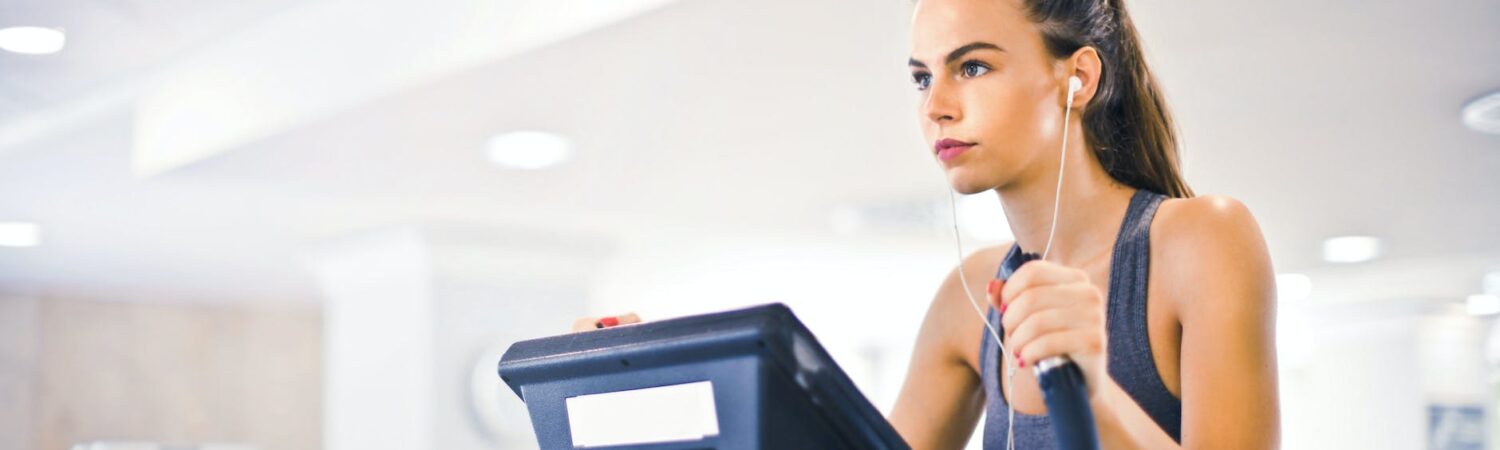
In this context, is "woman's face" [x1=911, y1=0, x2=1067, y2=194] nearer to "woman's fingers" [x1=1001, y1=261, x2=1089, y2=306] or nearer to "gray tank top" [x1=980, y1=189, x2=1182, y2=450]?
"gray tank top" [x1=980, y1=189, x2=1182, y2=450]

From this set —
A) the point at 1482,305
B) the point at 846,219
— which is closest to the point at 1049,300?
the point at 846,219

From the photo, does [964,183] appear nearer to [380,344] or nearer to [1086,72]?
[1086,72]

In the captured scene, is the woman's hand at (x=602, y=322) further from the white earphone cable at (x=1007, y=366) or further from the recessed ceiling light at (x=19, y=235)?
the recessed ceiling light at (x=19, y=235)

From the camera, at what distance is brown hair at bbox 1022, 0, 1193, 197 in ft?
3.26

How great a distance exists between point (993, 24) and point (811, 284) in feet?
21.1

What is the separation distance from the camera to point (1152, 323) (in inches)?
37.5

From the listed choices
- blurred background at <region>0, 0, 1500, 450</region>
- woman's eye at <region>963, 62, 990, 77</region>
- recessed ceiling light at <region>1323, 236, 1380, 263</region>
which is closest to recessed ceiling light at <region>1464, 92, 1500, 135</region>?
blurred background at <region>0, 0, 1500, 450</region>

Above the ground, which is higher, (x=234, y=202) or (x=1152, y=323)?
(x=234, y=202)

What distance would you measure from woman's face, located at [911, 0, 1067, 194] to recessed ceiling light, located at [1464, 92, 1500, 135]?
3.02 metres

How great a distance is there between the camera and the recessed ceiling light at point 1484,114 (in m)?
3.54

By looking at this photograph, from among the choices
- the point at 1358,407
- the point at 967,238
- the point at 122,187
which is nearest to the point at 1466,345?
the point at 1358,407

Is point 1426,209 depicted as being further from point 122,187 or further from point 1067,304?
point 1067,304

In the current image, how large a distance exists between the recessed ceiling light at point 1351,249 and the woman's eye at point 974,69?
5540 mm

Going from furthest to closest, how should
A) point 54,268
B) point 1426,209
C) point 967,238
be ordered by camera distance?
point 54,268, point 967,238, point 1426,209
